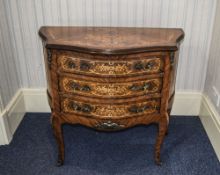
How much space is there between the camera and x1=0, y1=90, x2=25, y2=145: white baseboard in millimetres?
2270

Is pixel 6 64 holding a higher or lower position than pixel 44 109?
higher

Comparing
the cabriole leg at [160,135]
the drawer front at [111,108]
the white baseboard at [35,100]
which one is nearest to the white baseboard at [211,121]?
the cabriole leg at [160,135]

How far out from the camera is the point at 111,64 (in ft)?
5.60

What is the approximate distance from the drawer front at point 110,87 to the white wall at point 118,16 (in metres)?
0.72

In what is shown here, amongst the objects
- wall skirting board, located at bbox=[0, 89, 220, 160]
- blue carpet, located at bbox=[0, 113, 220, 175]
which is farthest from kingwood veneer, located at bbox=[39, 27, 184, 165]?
wall skirting board, located at bbox=[0, 89, 220, 160]

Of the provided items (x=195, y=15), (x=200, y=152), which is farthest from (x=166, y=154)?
(x=195, y=15)

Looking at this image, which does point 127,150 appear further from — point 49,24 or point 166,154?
point 49,24

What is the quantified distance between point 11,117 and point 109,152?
2.85ft

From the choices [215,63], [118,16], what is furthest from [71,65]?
[215,63]

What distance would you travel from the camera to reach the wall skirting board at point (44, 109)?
7.52 ft

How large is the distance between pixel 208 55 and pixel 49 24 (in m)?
1.35

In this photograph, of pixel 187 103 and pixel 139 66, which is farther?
pixel 187 103

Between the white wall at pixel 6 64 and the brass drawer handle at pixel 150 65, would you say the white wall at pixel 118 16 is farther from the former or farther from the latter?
the brass drawer handle at pixel 150 65

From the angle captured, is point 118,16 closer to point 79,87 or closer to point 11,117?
point 79,87
